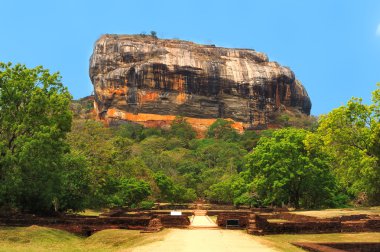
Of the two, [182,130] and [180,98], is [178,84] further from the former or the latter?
[182,130]

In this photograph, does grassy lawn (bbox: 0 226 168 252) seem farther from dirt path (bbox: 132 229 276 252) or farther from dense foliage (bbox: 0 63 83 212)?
dense foliage (bbox: 0 63 83 212)

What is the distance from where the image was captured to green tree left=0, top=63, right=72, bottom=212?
18.9m

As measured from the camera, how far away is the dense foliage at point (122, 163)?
1975 centimetres

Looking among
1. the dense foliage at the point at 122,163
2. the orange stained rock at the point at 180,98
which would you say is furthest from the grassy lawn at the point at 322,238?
the orange stained rock at the point at 180,98

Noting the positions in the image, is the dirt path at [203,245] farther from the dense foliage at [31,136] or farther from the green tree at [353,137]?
the green tree at [353,137]

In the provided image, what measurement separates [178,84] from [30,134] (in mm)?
78235

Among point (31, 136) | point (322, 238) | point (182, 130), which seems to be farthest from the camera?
point (182, 130)

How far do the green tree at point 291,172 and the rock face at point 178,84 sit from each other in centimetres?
6440

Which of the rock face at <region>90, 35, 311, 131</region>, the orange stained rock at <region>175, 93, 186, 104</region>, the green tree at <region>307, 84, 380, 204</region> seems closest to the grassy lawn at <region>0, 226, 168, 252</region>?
the green tree at <region>307, 84, 380, 204</region>

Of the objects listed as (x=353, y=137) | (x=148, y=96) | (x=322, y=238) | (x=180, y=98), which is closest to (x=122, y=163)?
(x=353, y=137)

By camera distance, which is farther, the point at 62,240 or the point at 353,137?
the point at 353,137

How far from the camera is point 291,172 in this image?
31984mm

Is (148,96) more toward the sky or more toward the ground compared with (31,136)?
more toward the sky

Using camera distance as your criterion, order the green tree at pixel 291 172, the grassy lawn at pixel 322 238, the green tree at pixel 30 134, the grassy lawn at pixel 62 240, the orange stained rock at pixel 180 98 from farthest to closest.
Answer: the orange stained rock at pixel 180 98
the green tree at pixel 291 172
the green tree at pixel 30 134
the grassy lawn at pixel 322 238
the grassy lawn at pixel 62 240
